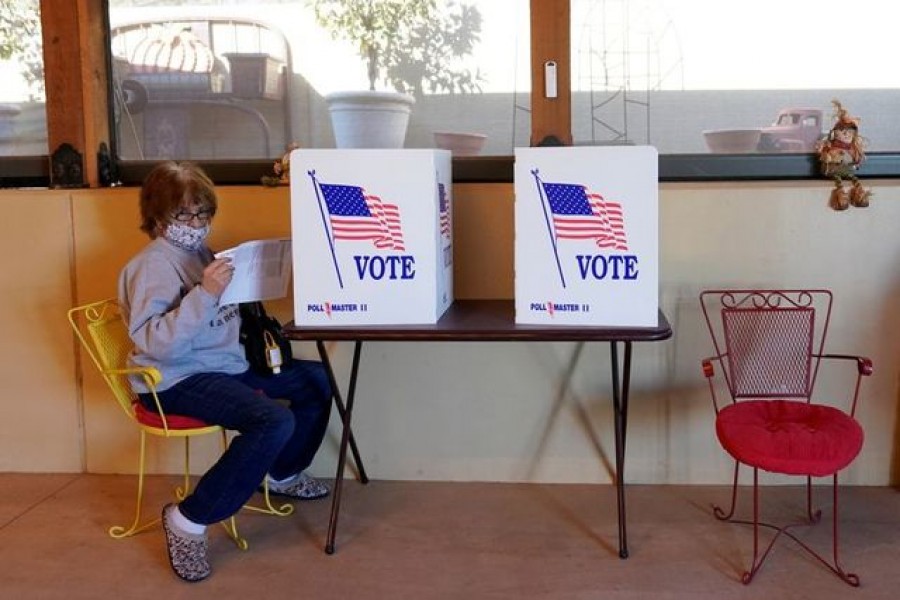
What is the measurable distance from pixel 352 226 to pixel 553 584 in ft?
3.75

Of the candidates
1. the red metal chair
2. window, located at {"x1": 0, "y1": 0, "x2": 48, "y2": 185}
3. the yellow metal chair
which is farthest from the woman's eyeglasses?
the red metal chair

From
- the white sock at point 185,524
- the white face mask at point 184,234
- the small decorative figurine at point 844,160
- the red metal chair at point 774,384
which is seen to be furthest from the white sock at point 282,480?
the small decorative figurine at point 844,160

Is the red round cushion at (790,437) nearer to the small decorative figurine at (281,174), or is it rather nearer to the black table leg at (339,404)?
the black table leg at (339,404)

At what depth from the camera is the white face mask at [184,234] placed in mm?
2793

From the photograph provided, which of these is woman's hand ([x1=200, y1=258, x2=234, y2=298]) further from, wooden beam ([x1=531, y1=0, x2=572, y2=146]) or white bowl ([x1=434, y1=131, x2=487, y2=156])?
wooden beam ([x1=531, y1=0, x2=572, y2=146])

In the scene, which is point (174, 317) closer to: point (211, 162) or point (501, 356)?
point (211, 162)

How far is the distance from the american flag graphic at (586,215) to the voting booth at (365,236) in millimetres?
347

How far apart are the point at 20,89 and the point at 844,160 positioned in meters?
3.08

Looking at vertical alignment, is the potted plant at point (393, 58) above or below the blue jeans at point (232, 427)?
above

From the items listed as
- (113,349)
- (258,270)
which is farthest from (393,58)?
(113,349)

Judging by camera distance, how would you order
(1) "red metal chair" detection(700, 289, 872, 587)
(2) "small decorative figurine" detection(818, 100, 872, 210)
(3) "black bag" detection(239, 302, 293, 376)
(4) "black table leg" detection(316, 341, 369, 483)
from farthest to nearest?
1. (2) "small decorative figurine" detection(818, 100, 872, 210)
2. (3) "black bag" detection(239, 302, 293, 376)
3. (4) "black table leg" detection(316, 341, 369, 483)
4. (1) "red metal chair" detection(700, 289, 872, 587)

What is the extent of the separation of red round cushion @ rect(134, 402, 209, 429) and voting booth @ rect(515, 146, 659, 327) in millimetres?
1055

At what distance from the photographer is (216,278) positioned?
8.66 feet

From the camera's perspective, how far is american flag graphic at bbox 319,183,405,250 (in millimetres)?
2598
